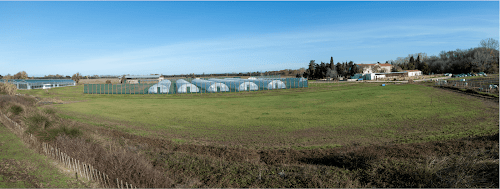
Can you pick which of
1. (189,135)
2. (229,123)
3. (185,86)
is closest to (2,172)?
(189,135)

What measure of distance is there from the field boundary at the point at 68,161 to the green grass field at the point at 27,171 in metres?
0.25

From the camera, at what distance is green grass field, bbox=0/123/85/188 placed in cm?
684

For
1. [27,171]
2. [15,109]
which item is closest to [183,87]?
[15,109]

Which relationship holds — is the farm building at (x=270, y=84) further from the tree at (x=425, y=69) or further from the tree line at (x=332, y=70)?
the tree at (x=425, y=69)

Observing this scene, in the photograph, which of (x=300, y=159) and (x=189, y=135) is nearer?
(x=300, y=159)

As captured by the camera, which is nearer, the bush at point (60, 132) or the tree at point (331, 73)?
the bush at point (60, 132)

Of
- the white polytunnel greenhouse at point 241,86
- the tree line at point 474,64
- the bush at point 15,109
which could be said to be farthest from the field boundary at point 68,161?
the tree line at point 474,64

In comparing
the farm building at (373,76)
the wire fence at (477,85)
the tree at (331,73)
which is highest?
the tree at (331,73)

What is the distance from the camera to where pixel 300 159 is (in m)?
9.26

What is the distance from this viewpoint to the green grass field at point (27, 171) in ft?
22.5

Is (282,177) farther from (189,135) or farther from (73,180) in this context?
(189,135)

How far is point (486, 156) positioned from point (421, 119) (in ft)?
33.9

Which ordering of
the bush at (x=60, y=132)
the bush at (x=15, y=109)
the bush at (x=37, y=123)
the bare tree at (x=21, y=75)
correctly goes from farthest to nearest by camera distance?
the bare tree at (x=21, y=75) < the bush at (x=15, y=109) < the bush at (x=37, y=123) < the bush at (x=60, y=132)

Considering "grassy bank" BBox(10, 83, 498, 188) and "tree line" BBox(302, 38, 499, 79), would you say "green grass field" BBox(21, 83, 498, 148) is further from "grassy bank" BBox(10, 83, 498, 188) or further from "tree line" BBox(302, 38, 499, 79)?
"tree line" BBox(302, 38, 499, 79)
